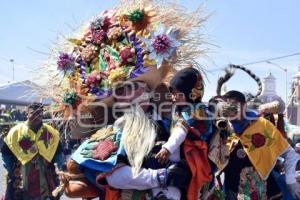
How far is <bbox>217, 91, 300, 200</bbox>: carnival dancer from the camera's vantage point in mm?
4832

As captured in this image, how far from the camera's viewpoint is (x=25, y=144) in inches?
246

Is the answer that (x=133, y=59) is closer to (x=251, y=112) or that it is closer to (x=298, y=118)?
(x=251, y=112)

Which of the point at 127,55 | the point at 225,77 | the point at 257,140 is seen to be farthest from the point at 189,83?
the point at 257,140

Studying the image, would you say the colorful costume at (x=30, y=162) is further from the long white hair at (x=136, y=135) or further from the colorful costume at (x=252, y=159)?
the long white hair at (x=136, y=135)

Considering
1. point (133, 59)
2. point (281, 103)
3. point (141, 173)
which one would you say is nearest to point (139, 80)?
point (133, 59)

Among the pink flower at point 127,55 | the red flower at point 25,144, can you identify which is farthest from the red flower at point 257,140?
the red flower at point 25,144

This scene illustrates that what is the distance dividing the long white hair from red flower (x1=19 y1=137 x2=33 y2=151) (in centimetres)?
329

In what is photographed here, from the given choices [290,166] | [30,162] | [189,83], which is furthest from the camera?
[30,162]

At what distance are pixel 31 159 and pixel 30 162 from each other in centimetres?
4

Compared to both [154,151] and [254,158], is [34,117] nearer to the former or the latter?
[254,158]

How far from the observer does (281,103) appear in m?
5.31

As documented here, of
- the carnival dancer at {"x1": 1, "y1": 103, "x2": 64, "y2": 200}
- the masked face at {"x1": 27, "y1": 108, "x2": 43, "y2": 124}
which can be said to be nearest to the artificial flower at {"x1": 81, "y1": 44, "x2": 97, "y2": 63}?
the carnival dancer at {"x1": 1, "y1": 103, "x2": 64, "y2": 200}

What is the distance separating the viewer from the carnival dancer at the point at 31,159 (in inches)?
243

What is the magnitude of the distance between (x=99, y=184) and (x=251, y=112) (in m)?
2.29
